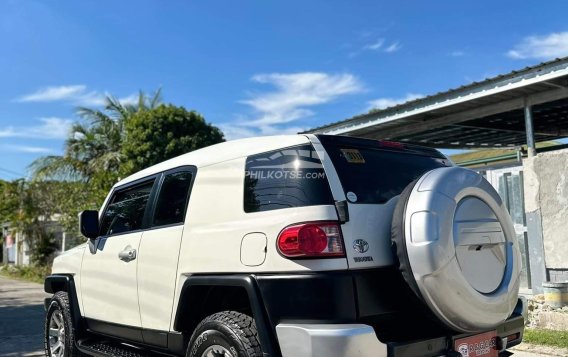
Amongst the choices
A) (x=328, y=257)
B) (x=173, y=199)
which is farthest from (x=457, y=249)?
(x=173, y=199)

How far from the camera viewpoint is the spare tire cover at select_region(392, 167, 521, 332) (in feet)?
9.71

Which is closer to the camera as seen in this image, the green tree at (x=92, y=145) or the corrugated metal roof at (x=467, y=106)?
the corrugated metal roof at (x=467, y=106)

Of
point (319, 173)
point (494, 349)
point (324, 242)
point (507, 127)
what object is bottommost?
point (494, 349)

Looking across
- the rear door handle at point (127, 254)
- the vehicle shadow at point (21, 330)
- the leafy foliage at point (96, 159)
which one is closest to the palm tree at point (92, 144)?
the leafy foliage at point (96, 159)

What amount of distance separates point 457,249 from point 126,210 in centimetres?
307

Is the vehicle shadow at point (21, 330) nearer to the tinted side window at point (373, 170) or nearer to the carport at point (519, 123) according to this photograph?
the tinted side window at point (373, 170)

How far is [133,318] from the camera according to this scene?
4336 millimetres

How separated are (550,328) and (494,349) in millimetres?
3747

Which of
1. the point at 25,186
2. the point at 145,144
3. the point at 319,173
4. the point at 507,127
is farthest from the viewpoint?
the point at 25,186

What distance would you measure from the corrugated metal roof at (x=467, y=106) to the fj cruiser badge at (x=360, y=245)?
206 inches

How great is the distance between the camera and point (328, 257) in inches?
118

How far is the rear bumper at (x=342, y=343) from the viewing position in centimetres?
279

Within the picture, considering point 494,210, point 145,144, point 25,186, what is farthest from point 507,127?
point 25,186

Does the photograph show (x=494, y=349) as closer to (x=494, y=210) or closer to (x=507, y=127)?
(x=494, y=210)
